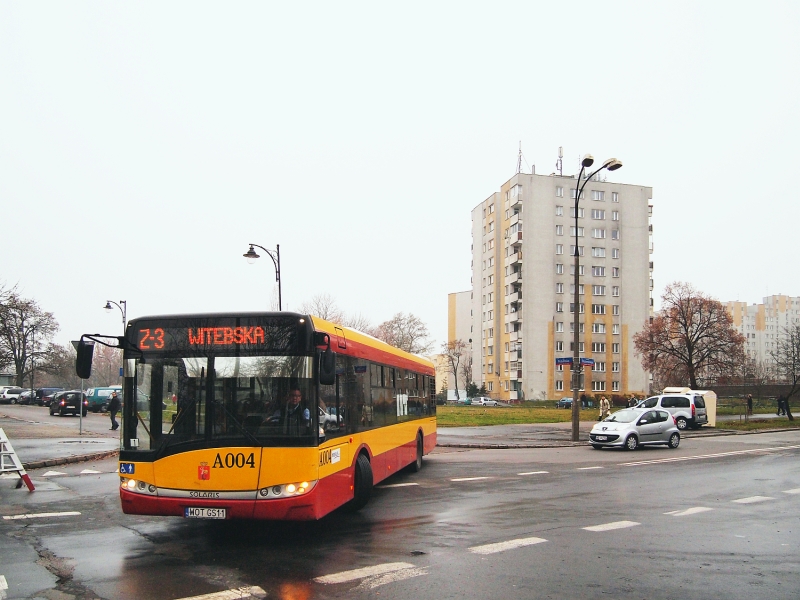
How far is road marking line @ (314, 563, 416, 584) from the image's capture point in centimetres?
712

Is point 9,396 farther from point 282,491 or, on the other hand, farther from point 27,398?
point 282,491

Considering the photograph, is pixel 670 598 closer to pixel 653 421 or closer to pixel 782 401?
pixel 653 421

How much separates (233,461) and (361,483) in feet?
9.55

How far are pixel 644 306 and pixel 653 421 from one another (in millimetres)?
69813

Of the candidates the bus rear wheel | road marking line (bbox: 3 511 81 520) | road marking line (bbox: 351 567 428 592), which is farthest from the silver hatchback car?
road marking line (bbox: 351 567 428 592)

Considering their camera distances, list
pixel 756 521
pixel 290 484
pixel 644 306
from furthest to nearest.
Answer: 1. pixel 644 306
2. pixel 756 521
3. pixel 290 484

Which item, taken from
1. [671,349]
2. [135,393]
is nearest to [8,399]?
[671,349]

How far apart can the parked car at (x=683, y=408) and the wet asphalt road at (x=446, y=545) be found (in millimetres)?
22311

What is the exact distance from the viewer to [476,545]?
28.6 ft

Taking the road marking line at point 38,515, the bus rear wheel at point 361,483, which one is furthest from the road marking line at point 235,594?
the road marking line at point 38,515

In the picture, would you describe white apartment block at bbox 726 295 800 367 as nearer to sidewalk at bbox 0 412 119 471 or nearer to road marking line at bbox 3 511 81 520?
sidewalk at bbox 0 412 119 471

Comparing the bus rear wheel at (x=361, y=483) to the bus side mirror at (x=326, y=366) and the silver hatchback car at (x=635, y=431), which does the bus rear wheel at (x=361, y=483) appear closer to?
the bus side mirror at (x=326, y=366)

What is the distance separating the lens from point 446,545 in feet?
28.6

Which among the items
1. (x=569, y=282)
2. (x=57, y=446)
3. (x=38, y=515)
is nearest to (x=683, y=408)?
(x=57, y=446)
